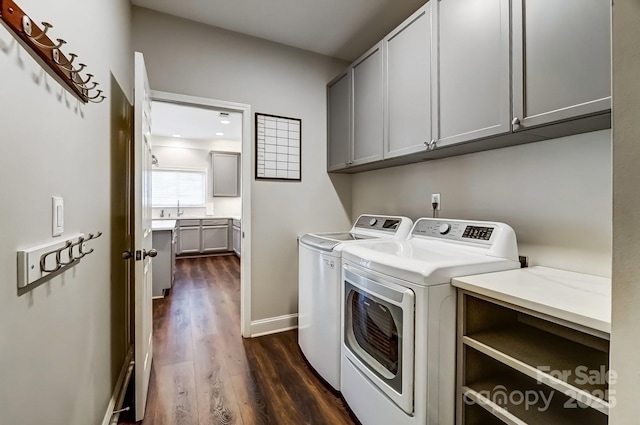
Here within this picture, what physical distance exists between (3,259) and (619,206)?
4.63 feet

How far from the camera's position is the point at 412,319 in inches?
47.7

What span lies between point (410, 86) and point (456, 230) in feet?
3.25

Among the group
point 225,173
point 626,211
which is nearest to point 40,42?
point 626,211

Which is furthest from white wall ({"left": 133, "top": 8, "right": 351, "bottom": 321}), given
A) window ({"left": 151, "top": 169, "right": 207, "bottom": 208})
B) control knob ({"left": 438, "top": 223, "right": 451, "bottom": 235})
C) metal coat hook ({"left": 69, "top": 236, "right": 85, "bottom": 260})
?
window ({"left": 151, "top": 169, "right": 207, "bottom": 208})

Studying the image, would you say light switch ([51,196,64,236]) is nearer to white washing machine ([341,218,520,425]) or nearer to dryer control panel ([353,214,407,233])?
white washing machine ([341,218,520,425])

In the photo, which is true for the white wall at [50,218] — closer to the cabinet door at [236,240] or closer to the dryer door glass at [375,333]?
the dryer door glass at [375,333]

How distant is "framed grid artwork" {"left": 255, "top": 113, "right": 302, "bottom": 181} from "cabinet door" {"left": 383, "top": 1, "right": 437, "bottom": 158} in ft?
3.28

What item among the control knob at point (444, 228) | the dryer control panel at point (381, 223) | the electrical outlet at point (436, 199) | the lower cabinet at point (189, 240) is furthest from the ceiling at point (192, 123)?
the control knob at point (444, 228)

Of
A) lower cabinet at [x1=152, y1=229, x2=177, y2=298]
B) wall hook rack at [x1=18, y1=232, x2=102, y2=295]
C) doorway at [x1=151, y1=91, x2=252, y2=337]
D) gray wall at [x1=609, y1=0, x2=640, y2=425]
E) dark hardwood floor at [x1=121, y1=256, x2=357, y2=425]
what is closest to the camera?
gray wall at [x1=609, y1=0, x2=640, y2=425]

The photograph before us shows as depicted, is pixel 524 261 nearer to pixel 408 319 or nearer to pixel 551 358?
pixel 551 358

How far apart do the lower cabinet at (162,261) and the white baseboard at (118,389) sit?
1.58 meters

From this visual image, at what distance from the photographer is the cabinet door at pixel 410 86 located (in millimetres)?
1766

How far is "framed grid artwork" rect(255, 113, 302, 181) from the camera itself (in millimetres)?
2664

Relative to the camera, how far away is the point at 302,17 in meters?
2.31
